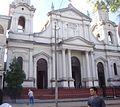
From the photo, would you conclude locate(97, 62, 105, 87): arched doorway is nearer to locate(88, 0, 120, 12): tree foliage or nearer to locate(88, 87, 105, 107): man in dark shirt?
locate(88, 0, 120, 12): tree foliage

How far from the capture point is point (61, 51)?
30.2 metres

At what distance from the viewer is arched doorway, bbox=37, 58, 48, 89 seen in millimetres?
30000

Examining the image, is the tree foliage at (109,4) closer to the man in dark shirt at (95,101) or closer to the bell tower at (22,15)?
the man in dark shirt at (95,101)

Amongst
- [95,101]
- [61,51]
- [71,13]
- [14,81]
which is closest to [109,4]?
[95,101]

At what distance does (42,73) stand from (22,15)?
32.2ft

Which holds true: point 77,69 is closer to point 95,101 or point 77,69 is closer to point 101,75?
point 101,75

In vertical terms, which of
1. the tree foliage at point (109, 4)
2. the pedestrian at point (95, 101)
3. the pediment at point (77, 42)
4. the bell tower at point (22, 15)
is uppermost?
the bell tower at point (22, 15)

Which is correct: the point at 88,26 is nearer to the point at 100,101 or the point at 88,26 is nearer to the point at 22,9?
the point at 22,9

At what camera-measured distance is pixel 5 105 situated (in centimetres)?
301

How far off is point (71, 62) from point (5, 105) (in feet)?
96.2

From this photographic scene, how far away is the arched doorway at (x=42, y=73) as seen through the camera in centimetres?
3000

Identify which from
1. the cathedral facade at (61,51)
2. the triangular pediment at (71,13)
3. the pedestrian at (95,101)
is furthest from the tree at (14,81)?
the pedestrian at (95,101)

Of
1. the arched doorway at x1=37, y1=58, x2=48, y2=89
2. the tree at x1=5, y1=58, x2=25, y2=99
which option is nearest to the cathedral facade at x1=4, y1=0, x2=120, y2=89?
the arched doorway at x1=37, y1=58, x2=48, y2=89

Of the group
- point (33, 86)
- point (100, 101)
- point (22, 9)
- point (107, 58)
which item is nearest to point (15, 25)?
point (22, 9)
